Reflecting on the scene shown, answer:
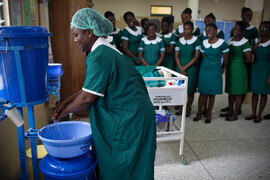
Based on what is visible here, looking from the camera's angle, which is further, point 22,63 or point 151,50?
point 151,50

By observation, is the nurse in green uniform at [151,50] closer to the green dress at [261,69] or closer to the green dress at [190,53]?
the green dress at [190,53]

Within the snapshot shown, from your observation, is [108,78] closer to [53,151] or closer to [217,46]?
[53,151]

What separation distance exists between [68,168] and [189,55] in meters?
2.76

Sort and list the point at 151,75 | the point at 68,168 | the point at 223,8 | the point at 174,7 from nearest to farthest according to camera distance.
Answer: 1. the point at 68,168
2. the point at 151,75
3. the point at 174,7
4. the point at 223,8

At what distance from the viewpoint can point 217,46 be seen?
3.38m

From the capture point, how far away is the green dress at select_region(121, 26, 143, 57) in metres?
3.81

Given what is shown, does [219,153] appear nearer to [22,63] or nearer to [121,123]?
[121,123]

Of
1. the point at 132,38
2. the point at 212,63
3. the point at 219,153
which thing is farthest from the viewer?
the point at 132,38

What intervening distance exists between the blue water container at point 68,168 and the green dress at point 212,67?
97.6 inches

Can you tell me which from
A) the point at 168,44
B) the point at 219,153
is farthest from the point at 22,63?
the point at 168,44

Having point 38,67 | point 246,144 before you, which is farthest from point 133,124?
point 246,144

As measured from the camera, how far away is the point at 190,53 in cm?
365

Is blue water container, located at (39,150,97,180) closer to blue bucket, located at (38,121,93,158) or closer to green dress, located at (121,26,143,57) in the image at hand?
blue bucket, located at (38,121,93,158)

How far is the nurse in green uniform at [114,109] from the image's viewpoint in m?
1.36
